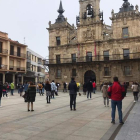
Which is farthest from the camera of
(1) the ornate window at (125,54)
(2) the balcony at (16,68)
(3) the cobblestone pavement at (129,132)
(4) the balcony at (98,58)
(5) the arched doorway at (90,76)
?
(2) the balcony at (16,68)

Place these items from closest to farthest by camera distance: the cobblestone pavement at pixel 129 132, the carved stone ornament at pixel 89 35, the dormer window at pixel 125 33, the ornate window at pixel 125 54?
the cobblestone pavement at pixel 129 132, the ornate window at pixel 125 54, the dormer window at pixel 125 33, the carved stone ornament at pixel 89 35

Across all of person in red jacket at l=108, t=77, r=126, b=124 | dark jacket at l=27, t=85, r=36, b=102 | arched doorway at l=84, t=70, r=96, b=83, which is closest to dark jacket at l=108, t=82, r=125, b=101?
person in red jacket at l=108, t=77, r=126, b=124

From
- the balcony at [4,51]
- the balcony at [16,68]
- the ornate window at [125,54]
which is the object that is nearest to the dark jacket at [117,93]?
the ornate window at [125,54]

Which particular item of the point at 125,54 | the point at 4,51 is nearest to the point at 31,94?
the point at 125,54

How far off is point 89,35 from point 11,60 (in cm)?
1833

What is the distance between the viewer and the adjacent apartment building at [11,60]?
123ft

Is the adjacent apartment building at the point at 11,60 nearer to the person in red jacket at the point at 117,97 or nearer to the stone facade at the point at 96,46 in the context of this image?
the stone facade at the point at 96,46

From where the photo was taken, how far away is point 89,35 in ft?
114

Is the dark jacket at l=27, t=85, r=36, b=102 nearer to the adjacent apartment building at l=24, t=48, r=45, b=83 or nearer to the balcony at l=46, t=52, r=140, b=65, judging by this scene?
the balcony at l=46, t=52, r=140, b=65

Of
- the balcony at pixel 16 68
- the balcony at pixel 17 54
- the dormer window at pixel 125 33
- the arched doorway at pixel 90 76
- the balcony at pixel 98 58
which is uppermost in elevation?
the dormer window at pixel 125 33

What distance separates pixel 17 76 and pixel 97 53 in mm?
19863

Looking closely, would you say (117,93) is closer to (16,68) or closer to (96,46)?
(96,46)

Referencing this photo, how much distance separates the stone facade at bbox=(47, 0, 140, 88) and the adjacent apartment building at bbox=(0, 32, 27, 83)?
8.76 m

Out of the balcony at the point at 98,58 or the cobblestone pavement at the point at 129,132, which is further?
the balcony at the point at 98,58
